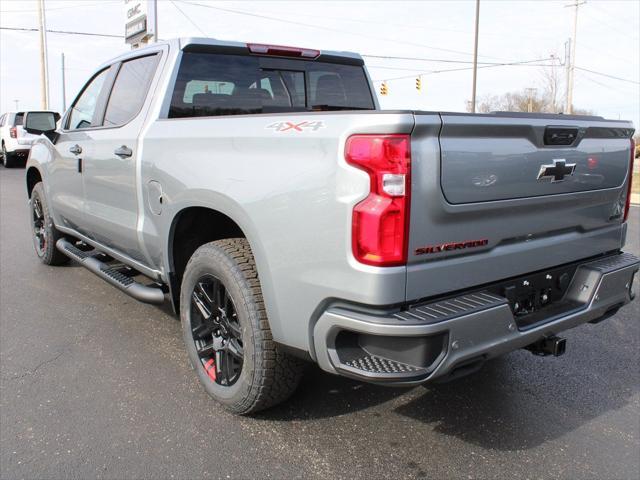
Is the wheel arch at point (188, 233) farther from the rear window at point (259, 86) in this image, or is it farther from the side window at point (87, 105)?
the side window at point (87, 105)

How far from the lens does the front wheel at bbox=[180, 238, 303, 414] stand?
9.12ft

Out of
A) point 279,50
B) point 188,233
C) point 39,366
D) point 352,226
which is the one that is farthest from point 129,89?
point 352,226

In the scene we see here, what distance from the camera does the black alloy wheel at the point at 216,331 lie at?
121 inches

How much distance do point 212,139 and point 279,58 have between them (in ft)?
5.01

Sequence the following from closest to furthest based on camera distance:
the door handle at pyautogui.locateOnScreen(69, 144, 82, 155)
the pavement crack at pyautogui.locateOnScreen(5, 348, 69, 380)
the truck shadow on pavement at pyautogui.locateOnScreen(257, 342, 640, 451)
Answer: the truck shadow on pavement at pyautogui.locateOnScreen(257, 342, 640, 451) < the pavement crack at pyautogui.locateOnScreen(5, 348, 69, 380) < the door handle at pyautogui.locateOnScreen(69, 144, 82, 155)

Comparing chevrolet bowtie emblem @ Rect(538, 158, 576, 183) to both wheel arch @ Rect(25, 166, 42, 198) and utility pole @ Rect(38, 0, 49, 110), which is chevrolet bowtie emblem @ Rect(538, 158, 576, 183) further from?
utility pole @ Rect(38, 0, 49, 110)

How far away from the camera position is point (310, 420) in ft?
10.2

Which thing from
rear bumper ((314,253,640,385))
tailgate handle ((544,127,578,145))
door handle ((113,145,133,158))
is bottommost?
rear bumper ((314,253,640,385))

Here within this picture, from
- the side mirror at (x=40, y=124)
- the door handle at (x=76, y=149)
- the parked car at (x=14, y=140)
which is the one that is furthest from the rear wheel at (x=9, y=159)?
the door handle at (x=76, y=149)

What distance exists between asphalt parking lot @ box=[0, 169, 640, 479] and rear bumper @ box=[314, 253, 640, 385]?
61 centimetres

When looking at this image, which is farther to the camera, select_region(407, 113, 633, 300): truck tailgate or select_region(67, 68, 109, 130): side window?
select_region(67, 68, 109, 130): side window

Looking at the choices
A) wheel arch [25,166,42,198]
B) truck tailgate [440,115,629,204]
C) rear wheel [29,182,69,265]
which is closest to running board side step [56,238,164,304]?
rear wheel [29,182,69,265]

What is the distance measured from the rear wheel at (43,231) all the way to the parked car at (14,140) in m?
14.1

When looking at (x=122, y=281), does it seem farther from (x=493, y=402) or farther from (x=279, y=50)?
(x=493, y=402)
